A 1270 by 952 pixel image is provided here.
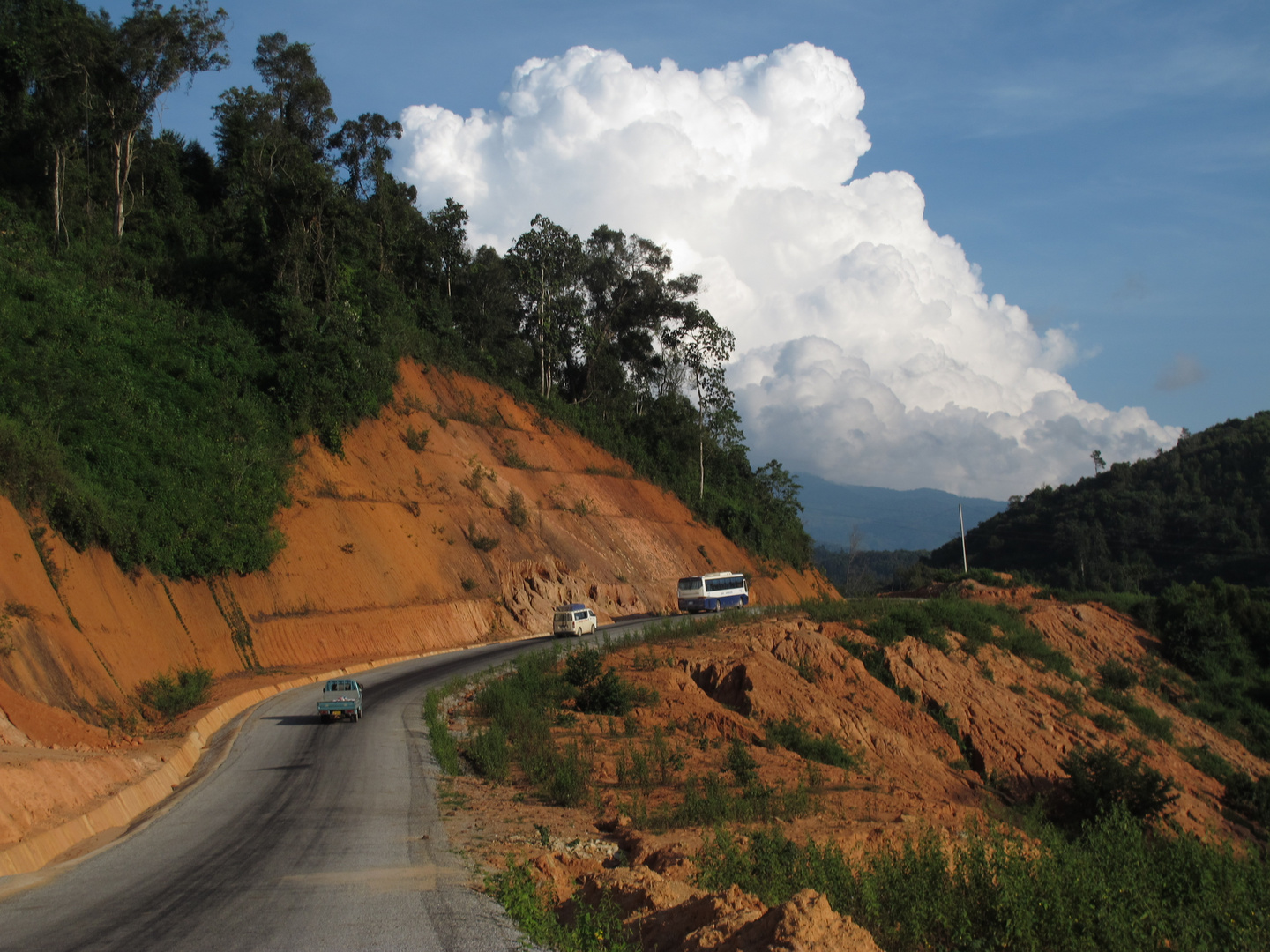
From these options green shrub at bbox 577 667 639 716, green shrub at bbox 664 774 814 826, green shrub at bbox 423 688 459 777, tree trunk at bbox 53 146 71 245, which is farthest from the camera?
tree trunk at bbox 53 146 71 245

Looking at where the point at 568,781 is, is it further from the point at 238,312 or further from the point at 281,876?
the point at 238,312

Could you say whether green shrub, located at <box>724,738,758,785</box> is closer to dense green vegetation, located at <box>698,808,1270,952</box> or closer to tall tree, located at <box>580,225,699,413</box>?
dense green vegetation, located at <box>698,808,1270,952</box>

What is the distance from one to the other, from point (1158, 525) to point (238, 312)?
8860 cm

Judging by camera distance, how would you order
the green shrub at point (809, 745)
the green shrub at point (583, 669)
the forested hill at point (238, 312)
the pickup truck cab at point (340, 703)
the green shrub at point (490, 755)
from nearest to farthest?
1. the green shrub at point (490, 755)
2. the pickup truck cab at point (340, 703)
3. the green shrub at point (809, 745)
4. the green shrub at point (583, 669)
5. the forested hill at point (238, 312)

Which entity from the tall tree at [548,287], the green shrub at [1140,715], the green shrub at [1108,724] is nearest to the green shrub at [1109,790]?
the green shrub at [1108,724]

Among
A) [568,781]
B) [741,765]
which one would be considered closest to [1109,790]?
[741,765]

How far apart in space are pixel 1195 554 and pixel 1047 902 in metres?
90.4

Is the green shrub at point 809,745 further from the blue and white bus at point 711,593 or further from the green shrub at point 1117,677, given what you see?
the blue and white bus at point 711,593

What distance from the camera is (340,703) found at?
20.0 meters

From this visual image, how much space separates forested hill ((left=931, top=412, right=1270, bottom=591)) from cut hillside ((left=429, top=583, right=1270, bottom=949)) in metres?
47.2

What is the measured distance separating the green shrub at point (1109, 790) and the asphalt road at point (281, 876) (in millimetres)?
16005

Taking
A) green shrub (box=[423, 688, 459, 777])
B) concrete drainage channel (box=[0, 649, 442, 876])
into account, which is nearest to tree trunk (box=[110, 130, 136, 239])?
concrete drainage channel (box=[0, 649, 442, 876])

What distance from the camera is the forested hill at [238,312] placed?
27.5 meters

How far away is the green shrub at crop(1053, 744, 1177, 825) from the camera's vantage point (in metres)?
19.8
